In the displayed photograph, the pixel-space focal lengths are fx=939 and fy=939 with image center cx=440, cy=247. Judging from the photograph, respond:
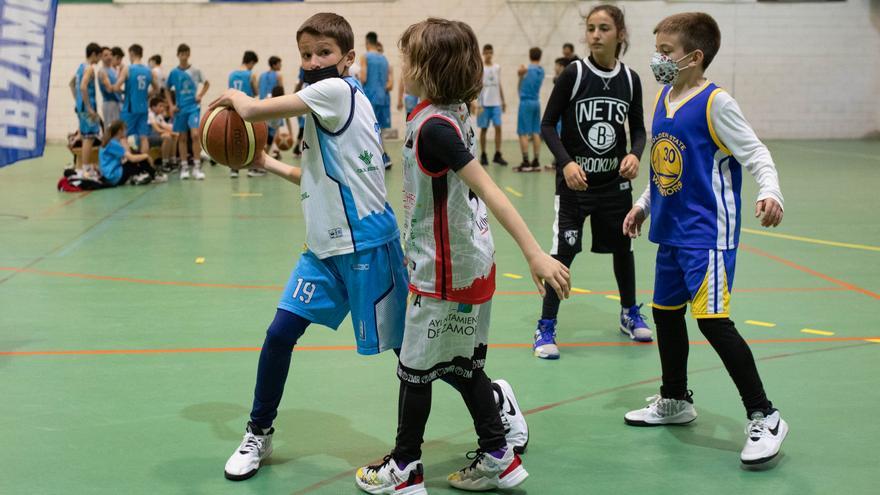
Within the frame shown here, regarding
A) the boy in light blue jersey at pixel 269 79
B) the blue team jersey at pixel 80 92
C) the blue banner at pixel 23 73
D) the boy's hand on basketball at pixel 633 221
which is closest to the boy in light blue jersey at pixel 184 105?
the blue team jersey at pixel 80 92

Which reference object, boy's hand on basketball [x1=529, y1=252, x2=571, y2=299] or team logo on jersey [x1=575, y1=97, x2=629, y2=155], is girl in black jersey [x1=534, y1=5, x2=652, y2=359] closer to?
team logo on jersey [x1=575, y1=97, x2=629, y2=155]

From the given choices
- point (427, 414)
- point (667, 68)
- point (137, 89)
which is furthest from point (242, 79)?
point (427, 414)

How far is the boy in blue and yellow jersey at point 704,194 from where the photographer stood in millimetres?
3764

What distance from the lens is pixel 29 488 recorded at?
3.48m

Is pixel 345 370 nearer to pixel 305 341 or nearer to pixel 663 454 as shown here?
pixel 305 341

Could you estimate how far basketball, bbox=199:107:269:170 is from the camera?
3758mm

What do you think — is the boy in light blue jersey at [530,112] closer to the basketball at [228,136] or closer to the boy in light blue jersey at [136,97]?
the boy in light blue jersey at [136,97]

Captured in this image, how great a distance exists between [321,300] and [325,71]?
2.84 feet

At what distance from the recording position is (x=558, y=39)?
21297 millimetres

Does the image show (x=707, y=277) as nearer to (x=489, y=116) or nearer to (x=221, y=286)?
(x=221, y=286)

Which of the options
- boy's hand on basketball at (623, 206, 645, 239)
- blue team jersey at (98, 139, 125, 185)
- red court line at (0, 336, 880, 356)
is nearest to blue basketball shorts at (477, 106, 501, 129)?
blue team jersey at (98, 139, 125, 185)

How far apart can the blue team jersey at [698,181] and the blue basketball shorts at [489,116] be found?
41.9ft

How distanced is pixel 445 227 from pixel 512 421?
986 mm

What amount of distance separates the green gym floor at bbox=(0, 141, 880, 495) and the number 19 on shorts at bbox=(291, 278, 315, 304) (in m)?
0.70
